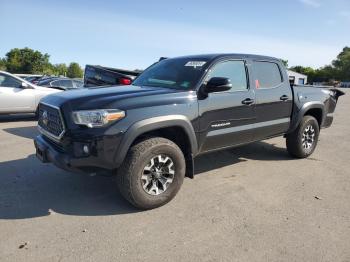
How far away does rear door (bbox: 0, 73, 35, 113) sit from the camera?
388 inches

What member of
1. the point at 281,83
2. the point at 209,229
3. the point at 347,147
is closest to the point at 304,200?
the point at 209,229

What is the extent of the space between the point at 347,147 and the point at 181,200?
4.92 metres

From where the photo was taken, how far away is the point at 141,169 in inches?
151

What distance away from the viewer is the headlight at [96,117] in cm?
363

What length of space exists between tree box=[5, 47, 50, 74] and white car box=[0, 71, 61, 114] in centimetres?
8172

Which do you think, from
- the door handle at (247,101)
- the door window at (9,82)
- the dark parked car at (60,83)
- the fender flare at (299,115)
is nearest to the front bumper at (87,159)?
the door handle at (247,101)

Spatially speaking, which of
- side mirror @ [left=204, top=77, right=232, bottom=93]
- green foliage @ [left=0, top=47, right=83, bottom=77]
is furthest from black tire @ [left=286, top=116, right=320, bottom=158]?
green foliage @ [left=0, top=47, right=83, bottom=77]

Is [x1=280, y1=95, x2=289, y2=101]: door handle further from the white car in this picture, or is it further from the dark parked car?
the dark parked car

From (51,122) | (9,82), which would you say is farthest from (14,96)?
(51,122)

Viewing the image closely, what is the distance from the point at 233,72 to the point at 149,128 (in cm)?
178

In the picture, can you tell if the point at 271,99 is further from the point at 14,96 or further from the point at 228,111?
the point at 14,96

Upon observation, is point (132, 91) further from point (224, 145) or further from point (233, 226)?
point (233, 226)

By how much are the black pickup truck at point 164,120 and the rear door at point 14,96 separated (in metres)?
6.02

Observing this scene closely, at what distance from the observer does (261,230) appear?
3.58 meters
